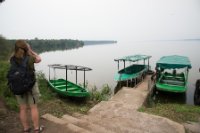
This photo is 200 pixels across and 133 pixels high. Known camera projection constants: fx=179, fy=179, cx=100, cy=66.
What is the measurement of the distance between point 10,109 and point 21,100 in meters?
2.17

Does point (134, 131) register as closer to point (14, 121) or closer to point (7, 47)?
point (14, 121)

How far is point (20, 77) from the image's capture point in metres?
3.13

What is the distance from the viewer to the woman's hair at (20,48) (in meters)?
3.14

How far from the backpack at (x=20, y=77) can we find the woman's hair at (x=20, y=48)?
0.28 feet

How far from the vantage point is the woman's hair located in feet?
10.3

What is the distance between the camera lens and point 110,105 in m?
7.43

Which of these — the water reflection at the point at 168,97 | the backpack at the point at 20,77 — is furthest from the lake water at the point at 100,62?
the backpack at the point at 20,77

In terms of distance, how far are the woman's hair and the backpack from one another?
0.28 ft

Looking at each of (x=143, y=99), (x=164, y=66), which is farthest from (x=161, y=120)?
(x=164, y=66)

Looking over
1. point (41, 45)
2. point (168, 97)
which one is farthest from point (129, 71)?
point (41, 45)

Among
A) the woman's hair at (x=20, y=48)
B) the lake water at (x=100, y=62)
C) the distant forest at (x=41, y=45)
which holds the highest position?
the distant forest at (x=41, y=45)

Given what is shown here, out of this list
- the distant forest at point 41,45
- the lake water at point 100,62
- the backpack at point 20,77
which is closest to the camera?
the backpack at point 20,77

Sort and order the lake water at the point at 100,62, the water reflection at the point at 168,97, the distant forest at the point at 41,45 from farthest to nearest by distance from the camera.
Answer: the distant forest at the point at 41,45, the lake water at the point at 100,62, the water reflection at the point at 168,97

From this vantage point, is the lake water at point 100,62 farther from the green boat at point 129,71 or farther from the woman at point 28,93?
the woman at point 28,93
